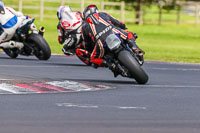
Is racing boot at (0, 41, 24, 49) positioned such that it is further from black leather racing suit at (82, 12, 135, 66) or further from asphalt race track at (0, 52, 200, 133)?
black leather racing suit at (82, 12, 135, 66)

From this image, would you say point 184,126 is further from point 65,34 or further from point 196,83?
point 65,34

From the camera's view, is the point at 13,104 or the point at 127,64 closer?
the point at 13,104

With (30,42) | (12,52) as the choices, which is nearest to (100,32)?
(30,42)

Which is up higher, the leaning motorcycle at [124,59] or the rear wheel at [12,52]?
the leaning motorcycle at [124,59]

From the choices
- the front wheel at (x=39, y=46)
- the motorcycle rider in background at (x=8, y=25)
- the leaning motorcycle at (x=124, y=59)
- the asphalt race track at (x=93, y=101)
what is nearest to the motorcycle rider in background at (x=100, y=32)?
the leaning motorcycle at (x=124, y=59)

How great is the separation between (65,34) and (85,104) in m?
9.26

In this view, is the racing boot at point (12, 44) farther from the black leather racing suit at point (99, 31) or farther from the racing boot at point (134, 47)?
the racing boot at point (134, 47)

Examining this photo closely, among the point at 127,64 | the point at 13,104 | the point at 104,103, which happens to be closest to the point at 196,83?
the point at 127,64

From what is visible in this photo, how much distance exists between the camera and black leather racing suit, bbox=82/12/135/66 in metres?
15.0

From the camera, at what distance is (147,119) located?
32.5ft

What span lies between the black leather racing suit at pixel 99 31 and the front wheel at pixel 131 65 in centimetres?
72

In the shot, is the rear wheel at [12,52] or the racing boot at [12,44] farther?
the rear wheel at [12,52]

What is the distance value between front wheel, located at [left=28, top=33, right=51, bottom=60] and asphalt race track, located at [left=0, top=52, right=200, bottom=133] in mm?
1493

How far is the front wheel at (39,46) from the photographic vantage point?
19.8 metres
